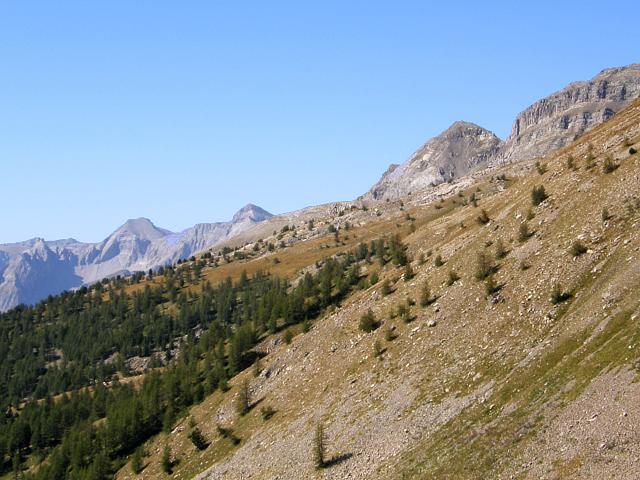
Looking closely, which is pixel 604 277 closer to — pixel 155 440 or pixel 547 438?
pixel 547 438

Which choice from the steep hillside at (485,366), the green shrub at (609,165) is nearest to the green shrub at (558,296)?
the steep hillside at (485,366)

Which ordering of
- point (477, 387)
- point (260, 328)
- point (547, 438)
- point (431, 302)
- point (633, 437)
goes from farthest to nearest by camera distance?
1. point (260, 328)
2. point (431, 302)
3. point (477, 387)
4. point (547, 438)
5. point (633, 437)

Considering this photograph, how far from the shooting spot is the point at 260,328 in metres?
109

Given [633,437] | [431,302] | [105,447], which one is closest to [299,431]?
[431,302]

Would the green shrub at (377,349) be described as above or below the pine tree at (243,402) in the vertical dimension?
above

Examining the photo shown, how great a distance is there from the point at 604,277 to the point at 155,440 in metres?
66.1

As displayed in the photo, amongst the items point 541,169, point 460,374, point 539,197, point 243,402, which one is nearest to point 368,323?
point 243,402

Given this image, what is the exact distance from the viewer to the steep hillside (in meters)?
31.1

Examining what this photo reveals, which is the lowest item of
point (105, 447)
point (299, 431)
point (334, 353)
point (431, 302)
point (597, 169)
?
point (105, 447)

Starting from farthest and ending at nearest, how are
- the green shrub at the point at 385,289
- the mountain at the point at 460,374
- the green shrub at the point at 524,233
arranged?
the green shrub at the point at 385,289, the green shrub at the point at 524,233, the mountain at the point at 460,374

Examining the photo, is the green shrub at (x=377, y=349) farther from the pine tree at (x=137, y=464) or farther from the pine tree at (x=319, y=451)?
the pine tree at (x=137, y=464)

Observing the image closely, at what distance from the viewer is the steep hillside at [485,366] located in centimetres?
3106

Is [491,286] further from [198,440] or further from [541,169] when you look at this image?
[198,440]

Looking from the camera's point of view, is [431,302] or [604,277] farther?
[431,302]
